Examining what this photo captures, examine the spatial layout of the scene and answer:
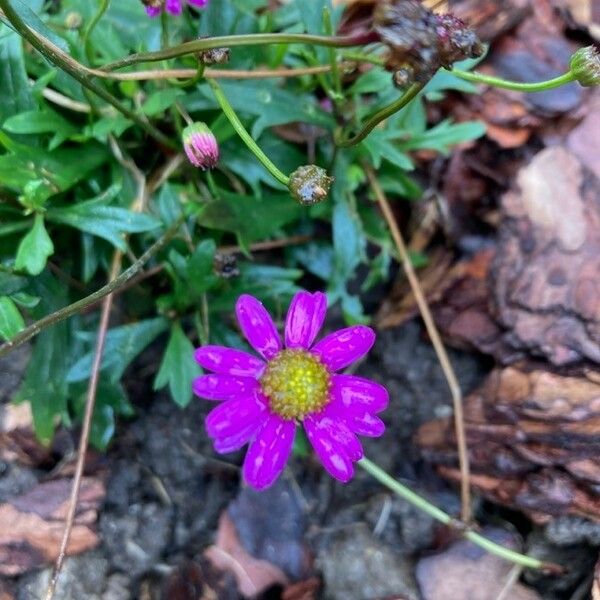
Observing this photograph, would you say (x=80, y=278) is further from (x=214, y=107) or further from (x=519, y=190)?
(x=519, y=190)

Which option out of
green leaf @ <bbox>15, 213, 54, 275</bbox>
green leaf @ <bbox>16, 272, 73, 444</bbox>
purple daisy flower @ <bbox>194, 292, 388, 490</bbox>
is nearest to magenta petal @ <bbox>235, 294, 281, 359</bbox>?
purple daisy flower @ <bbox>194, 292, 388, 490</bbox>

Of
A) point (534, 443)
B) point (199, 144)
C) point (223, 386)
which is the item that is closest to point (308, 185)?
point (199, 144)

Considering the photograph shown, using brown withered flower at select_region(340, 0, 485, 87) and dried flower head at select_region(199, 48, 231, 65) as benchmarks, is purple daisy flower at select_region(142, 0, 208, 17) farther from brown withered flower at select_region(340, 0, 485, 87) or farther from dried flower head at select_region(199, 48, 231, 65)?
brown withered flower at select_region(340, 0, 485, 87)

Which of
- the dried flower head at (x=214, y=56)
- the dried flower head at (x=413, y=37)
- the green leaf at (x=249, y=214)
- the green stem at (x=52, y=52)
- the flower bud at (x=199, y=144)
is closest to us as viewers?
the dried flower head at (x=413, y=37)

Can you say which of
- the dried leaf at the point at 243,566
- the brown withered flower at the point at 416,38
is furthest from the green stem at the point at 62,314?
the dried leaf at the point at 243,566

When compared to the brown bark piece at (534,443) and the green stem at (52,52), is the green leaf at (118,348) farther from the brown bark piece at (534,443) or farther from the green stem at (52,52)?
the brown bark piece at (534,443)

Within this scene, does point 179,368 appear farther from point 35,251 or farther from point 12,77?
point 12,77

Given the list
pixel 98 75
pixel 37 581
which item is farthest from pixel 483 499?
pixel 98 75
